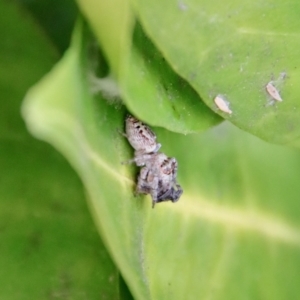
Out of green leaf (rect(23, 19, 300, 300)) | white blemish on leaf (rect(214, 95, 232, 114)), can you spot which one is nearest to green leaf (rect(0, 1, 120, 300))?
green leaf (rect(23, 19, 300, 300))

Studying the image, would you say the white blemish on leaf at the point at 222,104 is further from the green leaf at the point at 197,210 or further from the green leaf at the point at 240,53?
the green leaf at the point at 197,210

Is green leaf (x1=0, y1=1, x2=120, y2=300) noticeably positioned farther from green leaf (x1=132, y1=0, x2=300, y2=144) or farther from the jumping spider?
green leaf (x1=132, y1=0, x2=300, y2=144)

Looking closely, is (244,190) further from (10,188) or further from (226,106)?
(10,188)

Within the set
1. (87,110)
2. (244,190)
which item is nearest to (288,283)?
(244,190)

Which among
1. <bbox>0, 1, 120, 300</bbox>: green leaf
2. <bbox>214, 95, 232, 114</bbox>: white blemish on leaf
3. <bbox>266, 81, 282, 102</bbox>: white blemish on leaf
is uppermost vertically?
<bbox>266, 81, 282, 102</bbox>: white blemish on leaf

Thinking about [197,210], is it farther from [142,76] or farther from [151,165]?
[142,76]

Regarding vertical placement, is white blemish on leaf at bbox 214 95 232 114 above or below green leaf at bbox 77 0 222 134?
above

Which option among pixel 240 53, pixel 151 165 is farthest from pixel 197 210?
pixel 240 53
